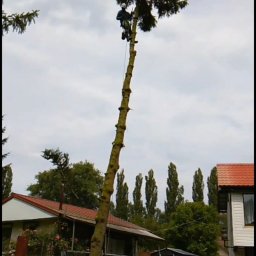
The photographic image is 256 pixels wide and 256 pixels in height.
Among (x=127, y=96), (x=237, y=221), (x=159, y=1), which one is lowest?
(x=237, y=221)

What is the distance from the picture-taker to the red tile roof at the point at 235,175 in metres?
19.7

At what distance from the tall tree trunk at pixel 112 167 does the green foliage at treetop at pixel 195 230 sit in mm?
31225

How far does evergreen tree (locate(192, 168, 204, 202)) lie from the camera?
5525 cm

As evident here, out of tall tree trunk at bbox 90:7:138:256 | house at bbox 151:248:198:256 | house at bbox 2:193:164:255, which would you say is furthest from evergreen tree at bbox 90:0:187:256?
house at bbox 151:248:198:256

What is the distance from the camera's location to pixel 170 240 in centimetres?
4012

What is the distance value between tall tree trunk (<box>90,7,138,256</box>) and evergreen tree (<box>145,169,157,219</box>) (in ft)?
150

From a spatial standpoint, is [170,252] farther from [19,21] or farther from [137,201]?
[137,201]

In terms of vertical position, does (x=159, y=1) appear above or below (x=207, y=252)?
above

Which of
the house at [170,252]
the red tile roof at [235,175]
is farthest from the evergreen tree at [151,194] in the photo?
the red tile roof at [235,175]

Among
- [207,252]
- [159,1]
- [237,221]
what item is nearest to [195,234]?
[207,252]

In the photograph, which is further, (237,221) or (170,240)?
(170,240)

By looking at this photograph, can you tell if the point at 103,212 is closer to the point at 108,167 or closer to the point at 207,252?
the point at 108,167

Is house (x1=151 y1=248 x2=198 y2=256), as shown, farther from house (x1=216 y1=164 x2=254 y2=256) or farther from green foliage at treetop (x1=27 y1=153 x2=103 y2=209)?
green foliage at treetop (x1=27 y1=153 x2=103 y2=209)

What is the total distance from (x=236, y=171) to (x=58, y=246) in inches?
368
